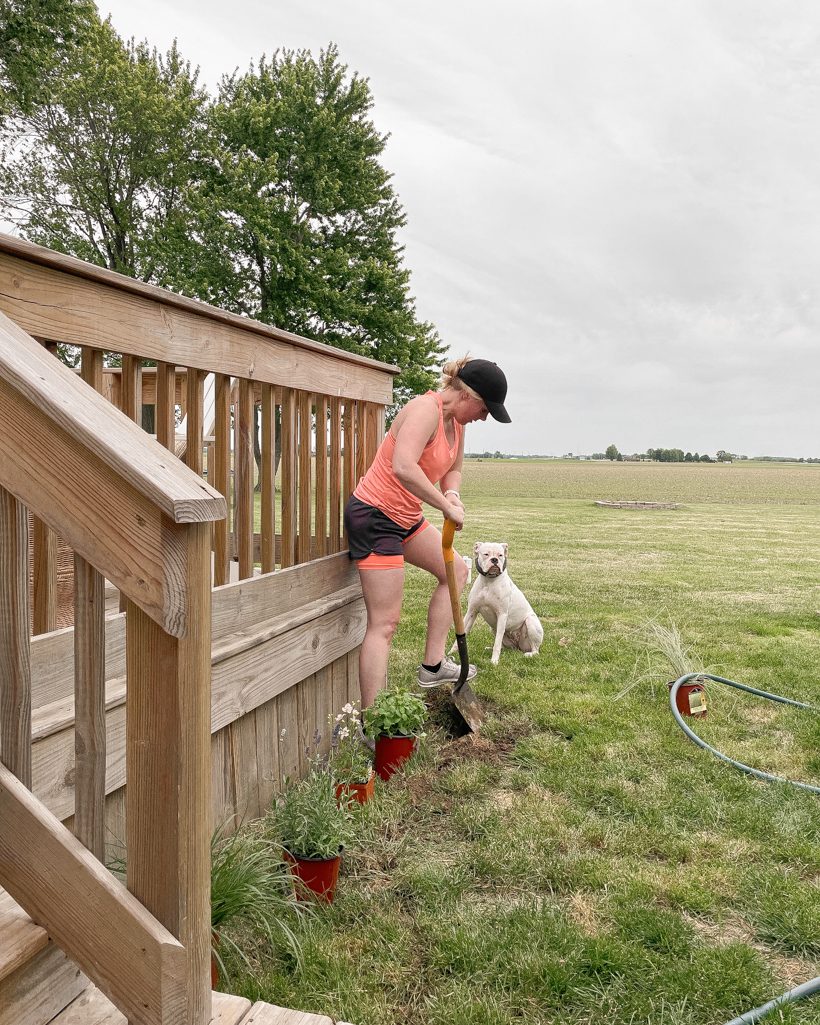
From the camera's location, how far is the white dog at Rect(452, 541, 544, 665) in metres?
5.38

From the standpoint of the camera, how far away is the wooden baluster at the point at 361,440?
4293 millimetres

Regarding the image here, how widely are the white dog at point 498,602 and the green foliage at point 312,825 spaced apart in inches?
107

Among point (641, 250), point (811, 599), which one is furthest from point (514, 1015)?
point (641, 250)

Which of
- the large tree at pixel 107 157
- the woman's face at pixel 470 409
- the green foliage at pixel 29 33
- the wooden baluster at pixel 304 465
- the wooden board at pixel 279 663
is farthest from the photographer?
the large tree at pixel 107 157

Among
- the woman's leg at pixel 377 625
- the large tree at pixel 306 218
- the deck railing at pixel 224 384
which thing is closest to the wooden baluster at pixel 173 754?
the deck railing at pixel 224 384

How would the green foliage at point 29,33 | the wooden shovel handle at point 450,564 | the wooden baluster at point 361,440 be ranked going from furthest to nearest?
1. the green foliage at point 29,33
2. the wooden baluster at point 361,440
3. the wooden shovel handle at point 450,564

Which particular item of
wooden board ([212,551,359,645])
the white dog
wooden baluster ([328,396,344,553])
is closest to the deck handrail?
wooden board ([212,551,359,645])

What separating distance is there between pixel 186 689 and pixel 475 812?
236 centimetres

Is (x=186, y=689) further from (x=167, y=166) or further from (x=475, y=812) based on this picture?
(x=167, y=166)

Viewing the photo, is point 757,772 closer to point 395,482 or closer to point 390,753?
point 390,753

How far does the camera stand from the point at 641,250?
5353cm

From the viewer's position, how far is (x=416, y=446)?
350 cm

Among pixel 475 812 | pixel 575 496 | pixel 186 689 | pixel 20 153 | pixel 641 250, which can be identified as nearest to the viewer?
pixel 186 689

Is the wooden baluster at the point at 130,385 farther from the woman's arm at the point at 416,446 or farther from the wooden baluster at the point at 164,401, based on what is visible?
the woman's arm at the point at 416,446
